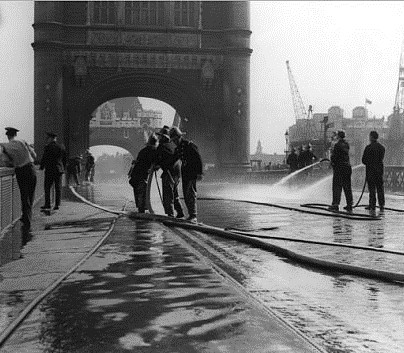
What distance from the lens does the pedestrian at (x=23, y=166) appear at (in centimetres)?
1227

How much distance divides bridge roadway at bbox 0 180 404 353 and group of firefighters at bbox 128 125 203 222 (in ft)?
10.4

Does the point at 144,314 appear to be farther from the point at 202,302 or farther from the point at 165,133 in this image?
the point at 165,133

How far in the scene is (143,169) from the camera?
14859mm

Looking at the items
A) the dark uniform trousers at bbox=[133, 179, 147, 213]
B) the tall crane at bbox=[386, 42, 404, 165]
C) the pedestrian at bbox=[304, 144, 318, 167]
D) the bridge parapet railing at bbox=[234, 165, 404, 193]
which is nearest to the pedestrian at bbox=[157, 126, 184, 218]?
the dark uniform trousers at bbox=[133, 179, 147, 213]

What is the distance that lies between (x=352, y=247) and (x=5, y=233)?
5.78 m

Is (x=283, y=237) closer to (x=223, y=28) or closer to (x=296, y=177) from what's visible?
(x=296, y=177)

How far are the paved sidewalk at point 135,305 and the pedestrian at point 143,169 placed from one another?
17.4 feet

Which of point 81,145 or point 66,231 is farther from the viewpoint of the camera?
point 81,145

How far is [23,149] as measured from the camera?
12.3m

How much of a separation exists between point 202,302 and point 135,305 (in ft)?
1.80

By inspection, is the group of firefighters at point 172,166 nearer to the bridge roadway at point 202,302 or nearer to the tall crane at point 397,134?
the bridge roadway at point 202,302

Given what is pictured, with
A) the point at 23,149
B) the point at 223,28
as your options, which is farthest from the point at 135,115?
the point at 23,149

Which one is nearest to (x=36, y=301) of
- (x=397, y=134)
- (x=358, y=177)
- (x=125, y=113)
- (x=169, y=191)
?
(x=169, y=191)

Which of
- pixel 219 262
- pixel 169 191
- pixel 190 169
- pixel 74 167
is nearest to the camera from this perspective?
pixel 219 262
